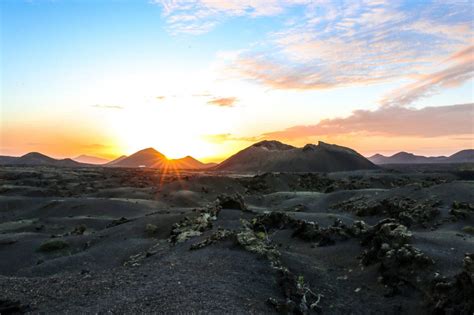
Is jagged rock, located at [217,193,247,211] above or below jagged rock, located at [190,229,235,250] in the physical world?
above

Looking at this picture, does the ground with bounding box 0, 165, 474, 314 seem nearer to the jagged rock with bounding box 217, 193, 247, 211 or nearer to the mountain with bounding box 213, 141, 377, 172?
the jagged rock with bounding box 217, 193, 247, 211

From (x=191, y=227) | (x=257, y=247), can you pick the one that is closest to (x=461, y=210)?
(x=257, y=247)

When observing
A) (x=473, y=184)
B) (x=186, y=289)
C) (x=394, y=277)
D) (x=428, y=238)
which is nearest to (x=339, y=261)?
(x=394, y=277)

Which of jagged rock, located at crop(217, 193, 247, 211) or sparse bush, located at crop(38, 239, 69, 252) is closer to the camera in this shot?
sparse bush, located at crop(38, 239, 69, 252)

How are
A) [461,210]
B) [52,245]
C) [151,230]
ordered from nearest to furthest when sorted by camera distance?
[52,245]
[151,230]
[461,210]

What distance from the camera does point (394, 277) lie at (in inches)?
619

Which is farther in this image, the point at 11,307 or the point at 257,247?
the point at 257,247

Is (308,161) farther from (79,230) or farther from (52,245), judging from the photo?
(52,245)

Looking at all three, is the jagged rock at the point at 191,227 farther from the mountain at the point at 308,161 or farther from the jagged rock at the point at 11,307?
the mountain at the point at 308,161

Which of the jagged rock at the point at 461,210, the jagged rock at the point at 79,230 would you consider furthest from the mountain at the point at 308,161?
the jagged rock at the point at 79,230

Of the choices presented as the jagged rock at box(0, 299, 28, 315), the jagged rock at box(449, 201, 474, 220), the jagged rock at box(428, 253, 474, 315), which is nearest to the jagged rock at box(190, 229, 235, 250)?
the jagged rock at box(0, 299, 28, 315)

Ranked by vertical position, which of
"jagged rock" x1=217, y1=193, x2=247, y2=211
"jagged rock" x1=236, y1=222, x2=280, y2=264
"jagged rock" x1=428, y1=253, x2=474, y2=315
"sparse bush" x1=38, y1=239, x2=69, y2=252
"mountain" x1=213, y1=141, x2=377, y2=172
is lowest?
"sparse bush" x1=38, y1=239, x2=69, y2=252

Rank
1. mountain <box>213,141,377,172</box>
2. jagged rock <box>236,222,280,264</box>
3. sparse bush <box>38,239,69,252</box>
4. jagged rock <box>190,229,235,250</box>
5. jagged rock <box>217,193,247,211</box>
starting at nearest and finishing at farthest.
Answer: jagged rock <box>236,222,280,264</box>
jagged rock <box>190,229,235,250</box>
sparse bush <box>38,239,69,252</box>
jagged rock <box>217,193,247,211</box>
mountain <box>213,141,377,172</box>

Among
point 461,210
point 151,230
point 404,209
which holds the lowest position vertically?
point 151,230
